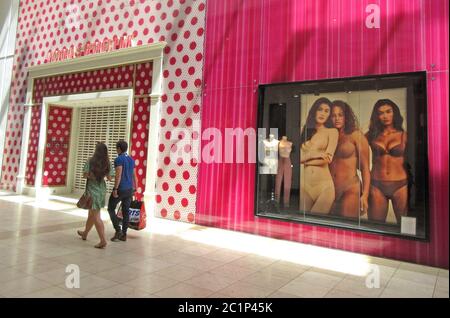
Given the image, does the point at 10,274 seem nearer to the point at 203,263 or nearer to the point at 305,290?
the point at 203,263

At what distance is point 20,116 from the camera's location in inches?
437

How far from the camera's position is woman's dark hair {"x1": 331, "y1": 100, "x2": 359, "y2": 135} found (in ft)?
18.7

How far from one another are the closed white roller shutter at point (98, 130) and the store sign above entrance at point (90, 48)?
156 cm

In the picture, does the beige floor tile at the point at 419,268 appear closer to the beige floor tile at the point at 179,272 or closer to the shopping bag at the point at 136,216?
the beige floor tile at the point at 179,272

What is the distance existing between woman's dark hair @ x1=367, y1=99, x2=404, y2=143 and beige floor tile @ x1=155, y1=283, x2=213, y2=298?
358 cm

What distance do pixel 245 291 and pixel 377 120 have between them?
348 cm

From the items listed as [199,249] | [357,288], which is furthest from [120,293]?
[357,288]

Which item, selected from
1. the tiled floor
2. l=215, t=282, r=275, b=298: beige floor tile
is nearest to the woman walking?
the tiled floor

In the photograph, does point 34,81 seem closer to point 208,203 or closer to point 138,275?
point 208,203

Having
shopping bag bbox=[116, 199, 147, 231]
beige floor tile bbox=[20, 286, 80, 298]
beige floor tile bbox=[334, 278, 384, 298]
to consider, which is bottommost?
beige floor tile bbox=[20, 286, 80, 298]

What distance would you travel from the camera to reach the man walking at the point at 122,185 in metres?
5.30

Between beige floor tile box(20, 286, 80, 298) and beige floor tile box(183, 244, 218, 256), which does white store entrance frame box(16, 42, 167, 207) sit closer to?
beige floor tile box(183, 244, 218, 256)

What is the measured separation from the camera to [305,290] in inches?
145
